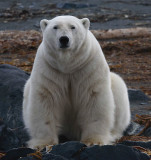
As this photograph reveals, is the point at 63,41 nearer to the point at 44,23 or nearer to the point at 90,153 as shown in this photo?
the point at 44,23

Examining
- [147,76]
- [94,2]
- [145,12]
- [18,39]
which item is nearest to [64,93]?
[147,76]

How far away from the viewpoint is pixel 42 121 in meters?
3.88

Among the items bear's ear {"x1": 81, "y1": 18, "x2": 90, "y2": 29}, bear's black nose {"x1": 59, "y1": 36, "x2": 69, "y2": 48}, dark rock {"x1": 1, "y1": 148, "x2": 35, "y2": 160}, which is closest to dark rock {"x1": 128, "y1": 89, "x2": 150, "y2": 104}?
bear's ear {"x1": 81, "y1": 18, "x2": 90, "y2": 29}

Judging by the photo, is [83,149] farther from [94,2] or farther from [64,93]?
[94,2]

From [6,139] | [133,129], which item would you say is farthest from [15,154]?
[133,129]

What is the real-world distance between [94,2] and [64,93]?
19081 millimetres

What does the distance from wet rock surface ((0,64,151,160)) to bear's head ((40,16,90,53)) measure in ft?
2.85

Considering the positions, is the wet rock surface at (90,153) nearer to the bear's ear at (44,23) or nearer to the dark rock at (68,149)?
the dark rock at (68,149)

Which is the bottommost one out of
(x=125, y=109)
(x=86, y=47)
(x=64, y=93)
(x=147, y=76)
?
(x=147, y=76)

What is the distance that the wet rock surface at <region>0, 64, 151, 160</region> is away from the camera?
2838 mm

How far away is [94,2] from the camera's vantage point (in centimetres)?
2239

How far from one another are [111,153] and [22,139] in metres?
1.57

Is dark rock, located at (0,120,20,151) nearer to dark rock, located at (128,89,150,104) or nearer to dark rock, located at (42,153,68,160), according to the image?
dark rock, located at (42,153,68,160)

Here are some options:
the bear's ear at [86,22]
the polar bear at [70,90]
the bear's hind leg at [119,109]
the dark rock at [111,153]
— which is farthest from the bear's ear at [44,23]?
the dark rock at [111,153]
